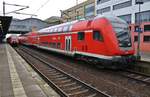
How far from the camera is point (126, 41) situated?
51.9 feet

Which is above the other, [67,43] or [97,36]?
[97,36]

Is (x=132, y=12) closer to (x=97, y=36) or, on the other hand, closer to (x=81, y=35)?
(x=81, y=35)

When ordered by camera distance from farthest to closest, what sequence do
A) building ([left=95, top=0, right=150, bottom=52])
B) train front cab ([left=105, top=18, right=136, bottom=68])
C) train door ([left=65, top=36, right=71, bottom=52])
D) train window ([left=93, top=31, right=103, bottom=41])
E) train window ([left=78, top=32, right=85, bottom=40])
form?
building ([left=95, top=0, right=150, bottom=52]), train door ([left=65, top=36, right=71, bottom=52]), train window ([left=78, top=32, right=85, bottom=40]), train window ([left=93, top=31, right=103, bottom=41]), train front cab ([left=105, top=18, right=136, bottom=68])

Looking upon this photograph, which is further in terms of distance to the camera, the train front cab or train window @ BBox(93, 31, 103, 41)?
train window @ BBox(93, 31, 103, 41)

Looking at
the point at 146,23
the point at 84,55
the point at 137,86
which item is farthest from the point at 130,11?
the point at 137,86

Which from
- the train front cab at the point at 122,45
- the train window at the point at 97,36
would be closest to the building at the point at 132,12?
the train front cab at the point at 122,45

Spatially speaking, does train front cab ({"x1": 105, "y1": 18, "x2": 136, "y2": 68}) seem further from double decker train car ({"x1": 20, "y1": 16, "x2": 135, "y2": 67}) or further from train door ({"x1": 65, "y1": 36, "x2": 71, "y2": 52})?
train door ({"x1": 65, "y1": 36, "x2": 71, "y2": 52})

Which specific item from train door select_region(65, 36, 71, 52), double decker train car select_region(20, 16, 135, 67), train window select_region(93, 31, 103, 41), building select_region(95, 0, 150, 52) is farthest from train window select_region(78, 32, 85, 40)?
building select_region(95, 0, 150, 52)

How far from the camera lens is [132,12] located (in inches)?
1982

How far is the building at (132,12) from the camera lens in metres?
45.2

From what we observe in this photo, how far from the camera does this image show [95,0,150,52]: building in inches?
1778

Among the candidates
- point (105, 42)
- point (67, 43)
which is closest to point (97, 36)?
point (105, 42)

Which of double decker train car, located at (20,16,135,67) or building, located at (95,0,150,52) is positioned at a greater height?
building, located at (95,0,150,52)

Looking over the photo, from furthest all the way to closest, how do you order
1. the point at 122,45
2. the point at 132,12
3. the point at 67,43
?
the point at 132,12, the point at 67,43, the point at 122,45
